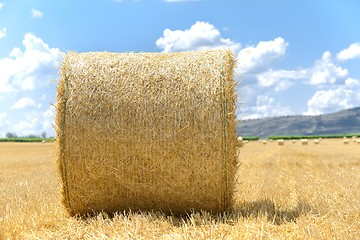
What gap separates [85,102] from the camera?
21.8 feet

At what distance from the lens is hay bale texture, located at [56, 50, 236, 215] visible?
643 cm

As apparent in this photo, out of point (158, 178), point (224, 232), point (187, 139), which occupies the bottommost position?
point (224, 232)

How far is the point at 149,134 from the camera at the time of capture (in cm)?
646

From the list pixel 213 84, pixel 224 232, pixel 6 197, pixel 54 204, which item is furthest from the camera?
pixel 6 197

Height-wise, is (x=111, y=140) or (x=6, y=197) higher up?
(x=111, y=140)

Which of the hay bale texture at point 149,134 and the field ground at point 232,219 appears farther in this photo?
the hay bale texture at point 149,134

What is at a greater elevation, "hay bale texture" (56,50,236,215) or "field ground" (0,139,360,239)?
"hay bale texture" (56,50,236,215)

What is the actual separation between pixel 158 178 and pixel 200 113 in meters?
1.06

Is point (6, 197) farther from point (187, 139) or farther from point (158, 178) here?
point (187, 139)

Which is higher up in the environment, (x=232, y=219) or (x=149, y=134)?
(x=149, y=134)

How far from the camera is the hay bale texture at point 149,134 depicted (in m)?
6.43

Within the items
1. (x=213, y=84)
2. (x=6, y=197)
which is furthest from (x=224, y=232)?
(x=6, y=197)

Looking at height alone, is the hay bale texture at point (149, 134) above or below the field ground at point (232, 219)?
above

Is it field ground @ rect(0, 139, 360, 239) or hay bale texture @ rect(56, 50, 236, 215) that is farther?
hay bale texture @ rect(56, 50, 236, 215)
